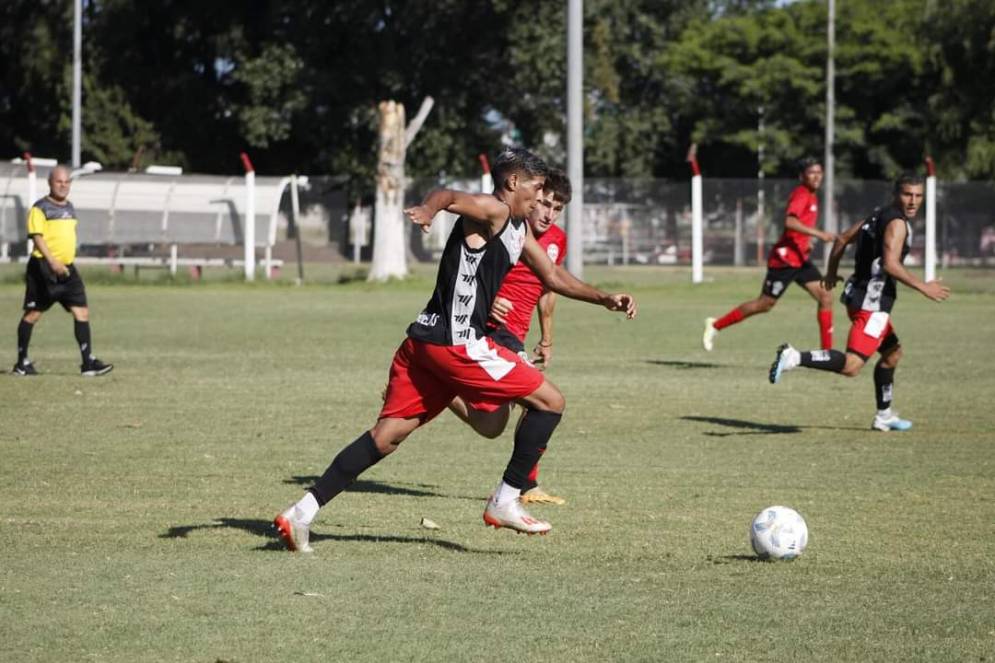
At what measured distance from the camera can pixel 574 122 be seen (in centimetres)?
3073

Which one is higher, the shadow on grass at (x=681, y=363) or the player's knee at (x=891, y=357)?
the player's knee at (x=891, y=357)

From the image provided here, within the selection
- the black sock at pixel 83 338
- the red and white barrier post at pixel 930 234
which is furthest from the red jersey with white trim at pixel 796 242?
the red and white barrier post at pixel 930 234

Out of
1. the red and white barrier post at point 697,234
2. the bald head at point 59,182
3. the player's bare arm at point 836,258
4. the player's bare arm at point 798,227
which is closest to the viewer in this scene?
the player's bare arm at point 836,258

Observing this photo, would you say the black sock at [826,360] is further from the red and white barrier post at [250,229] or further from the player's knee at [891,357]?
the red and white barrier post at [250,229]

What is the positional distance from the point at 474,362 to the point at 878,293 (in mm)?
5525

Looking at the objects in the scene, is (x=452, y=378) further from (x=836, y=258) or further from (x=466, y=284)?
(x=836, y=258)

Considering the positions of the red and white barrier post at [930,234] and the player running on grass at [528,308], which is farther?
the red and white barrier post at [930,234]

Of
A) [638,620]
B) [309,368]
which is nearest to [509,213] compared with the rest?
[638,620]

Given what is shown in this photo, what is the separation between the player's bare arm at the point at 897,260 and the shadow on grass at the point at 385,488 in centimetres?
416

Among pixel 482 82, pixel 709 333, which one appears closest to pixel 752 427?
pixel 709 333

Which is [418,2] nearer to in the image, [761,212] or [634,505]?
[761,212]

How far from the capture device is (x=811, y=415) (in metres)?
13.2

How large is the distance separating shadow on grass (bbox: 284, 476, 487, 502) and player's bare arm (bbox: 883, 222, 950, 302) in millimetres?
4162

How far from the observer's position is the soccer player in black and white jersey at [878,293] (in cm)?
1162
